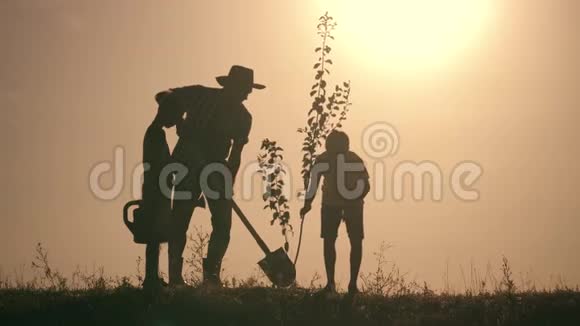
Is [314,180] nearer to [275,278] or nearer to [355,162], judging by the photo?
[355,162]

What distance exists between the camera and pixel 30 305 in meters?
11.1

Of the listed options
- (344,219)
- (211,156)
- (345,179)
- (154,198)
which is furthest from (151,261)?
(345,179)

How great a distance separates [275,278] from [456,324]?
322cm

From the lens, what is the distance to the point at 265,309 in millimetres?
10930

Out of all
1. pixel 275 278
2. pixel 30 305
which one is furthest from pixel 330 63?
pixel 30 305

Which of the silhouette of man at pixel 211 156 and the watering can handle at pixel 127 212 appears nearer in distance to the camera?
the watering can handle at pixel 127 212

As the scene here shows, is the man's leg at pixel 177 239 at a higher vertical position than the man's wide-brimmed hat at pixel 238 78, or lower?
lower

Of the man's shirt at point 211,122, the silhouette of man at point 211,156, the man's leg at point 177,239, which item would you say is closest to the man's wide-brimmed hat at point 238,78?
the silhouette of man at point 211,156

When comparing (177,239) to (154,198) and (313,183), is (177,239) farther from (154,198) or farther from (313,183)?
(313,183)

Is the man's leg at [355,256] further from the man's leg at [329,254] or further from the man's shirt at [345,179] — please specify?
the man's shirt at [345,179]

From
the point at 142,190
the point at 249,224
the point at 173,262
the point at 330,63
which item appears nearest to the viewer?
the point at 142,190

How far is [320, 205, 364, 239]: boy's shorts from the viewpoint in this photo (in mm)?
12406

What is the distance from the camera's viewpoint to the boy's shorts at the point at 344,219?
40.7 ft

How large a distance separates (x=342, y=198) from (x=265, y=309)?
2.34m
